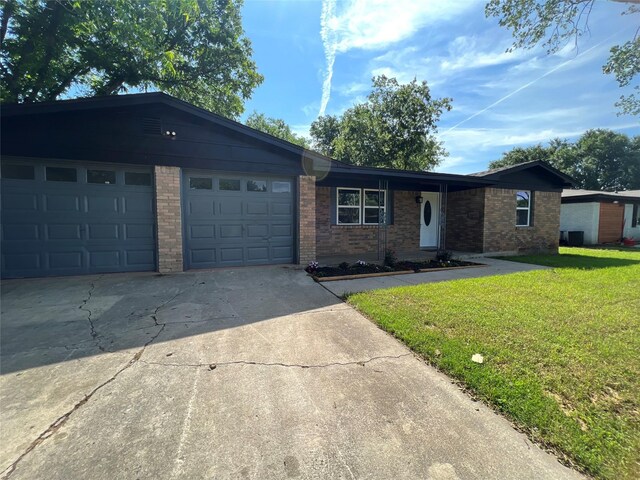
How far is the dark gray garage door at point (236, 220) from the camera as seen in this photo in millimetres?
7078

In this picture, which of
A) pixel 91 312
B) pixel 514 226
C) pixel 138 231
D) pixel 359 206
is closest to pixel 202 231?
pixel 138 231

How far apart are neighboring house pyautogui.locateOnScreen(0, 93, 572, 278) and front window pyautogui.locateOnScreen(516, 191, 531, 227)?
5123 millimetres

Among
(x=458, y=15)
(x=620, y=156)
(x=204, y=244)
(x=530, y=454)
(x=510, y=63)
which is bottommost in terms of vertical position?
(x=530, y=454)

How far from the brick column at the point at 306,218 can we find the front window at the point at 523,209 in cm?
934

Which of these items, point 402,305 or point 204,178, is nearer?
point 402,305

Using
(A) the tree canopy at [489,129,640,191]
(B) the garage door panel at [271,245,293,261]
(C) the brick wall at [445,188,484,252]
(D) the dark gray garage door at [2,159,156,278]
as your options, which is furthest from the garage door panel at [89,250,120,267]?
(A) the tree canopy at [489,129,640,191]

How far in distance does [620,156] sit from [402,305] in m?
48.3

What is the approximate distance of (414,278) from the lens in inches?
267

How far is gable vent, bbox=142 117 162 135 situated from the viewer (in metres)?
6.51

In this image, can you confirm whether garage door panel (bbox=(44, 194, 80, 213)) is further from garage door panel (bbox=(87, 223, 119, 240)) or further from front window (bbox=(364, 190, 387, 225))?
front window (bbox=(364, 190, 387, 225))

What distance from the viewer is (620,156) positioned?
34906mm

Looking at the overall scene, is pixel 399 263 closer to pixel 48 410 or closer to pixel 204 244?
pixel 204 244

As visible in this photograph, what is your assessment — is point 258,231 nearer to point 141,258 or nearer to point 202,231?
point 202,231

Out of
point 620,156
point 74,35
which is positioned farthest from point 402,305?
point 620,156
